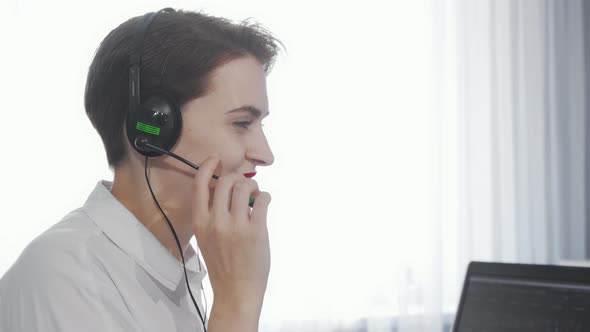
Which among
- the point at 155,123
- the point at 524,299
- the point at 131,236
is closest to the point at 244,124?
the point at 155,123

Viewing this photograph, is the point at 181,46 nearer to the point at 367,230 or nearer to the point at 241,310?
the point at 241,310

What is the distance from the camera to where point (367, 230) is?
246 cm

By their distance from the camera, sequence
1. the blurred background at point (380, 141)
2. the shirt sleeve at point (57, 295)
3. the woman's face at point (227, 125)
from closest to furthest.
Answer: the shirt sleeve at point (57, 295), the woman's face at point (227, 125), the blurred background at point (380, 141)

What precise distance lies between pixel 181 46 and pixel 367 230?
165 cm

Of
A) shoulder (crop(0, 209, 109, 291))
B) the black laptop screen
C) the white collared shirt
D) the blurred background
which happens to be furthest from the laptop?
the blurred background

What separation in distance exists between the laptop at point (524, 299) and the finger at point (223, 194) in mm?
426

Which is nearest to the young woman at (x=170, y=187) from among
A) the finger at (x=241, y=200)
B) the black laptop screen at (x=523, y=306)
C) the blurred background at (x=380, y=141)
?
the finger at (x=241, y=200)

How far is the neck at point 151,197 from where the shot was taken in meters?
0.96

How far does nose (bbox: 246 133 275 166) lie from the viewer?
976 mm

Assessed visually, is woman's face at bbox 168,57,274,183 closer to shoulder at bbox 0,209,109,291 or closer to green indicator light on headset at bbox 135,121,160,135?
green indicator light on headset at bbox 135,121,160,135

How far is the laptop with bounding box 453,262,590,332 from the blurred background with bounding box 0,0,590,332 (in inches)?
52.5

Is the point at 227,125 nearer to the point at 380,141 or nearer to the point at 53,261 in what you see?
the point at 53,261

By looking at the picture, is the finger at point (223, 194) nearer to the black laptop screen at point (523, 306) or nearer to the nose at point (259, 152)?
the nose at point (259, 152)

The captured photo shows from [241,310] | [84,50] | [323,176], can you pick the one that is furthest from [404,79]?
[241,310]
